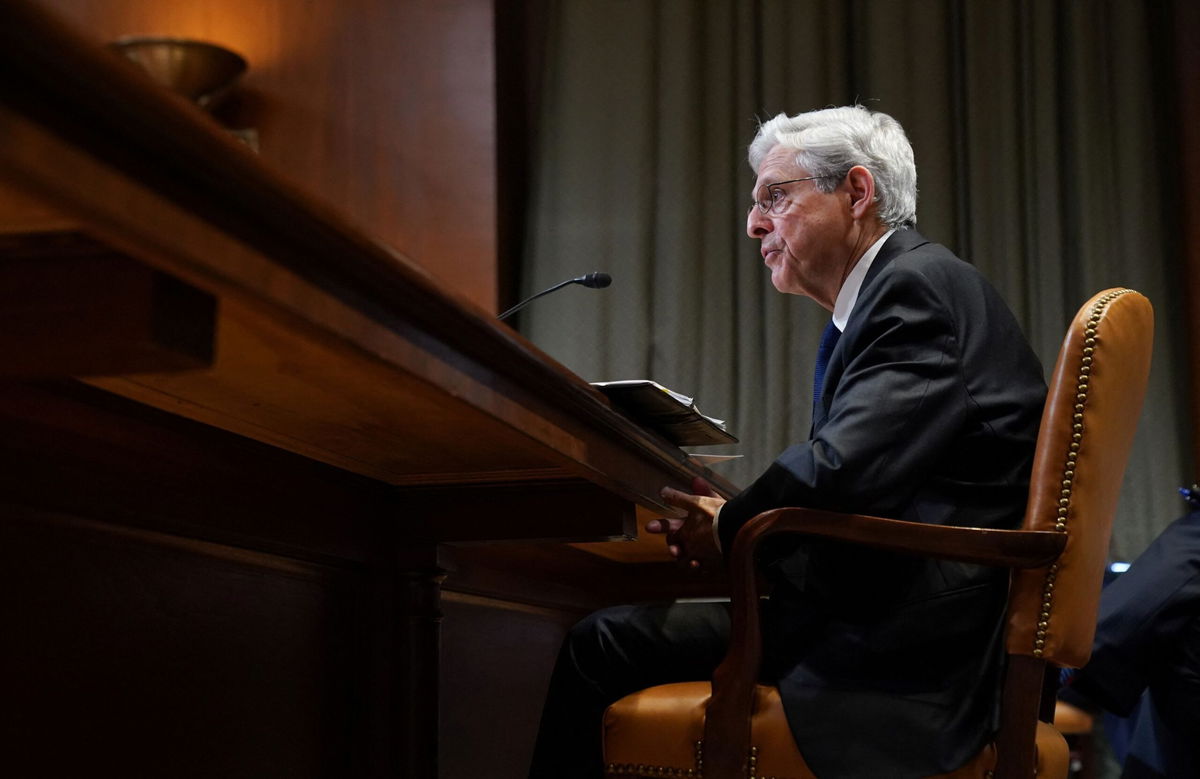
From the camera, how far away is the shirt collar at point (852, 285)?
2088 millimetres

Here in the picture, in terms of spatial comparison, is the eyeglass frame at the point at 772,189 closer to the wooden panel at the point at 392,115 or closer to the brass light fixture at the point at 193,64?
the wooden panel at the point at 392,115

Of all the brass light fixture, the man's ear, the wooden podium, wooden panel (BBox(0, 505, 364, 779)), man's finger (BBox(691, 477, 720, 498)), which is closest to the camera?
the wooden podium

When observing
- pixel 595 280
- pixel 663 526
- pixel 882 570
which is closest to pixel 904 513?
pixel 882 570

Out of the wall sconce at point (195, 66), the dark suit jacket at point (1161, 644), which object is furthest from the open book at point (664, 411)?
the wall sconce at point (195, 66)

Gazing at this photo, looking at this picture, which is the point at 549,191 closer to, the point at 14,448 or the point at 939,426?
the point at 939,426

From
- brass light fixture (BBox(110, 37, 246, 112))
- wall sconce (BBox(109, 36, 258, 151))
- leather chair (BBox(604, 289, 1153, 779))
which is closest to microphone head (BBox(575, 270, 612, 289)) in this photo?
leather chair (BBox(604, 289, 1153, 779))

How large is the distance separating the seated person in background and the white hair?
0.88 metres

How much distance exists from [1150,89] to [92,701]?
347 cm

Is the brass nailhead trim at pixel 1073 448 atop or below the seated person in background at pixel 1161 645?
atop

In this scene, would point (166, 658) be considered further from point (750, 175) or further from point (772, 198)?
point (750, 175)

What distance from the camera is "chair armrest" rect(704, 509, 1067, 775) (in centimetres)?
147

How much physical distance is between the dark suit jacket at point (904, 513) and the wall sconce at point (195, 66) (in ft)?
9.22

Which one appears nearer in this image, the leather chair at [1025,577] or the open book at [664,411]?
the leather chair at [1025,577]

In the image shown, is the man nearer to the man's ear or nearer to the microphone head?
the man's ear
